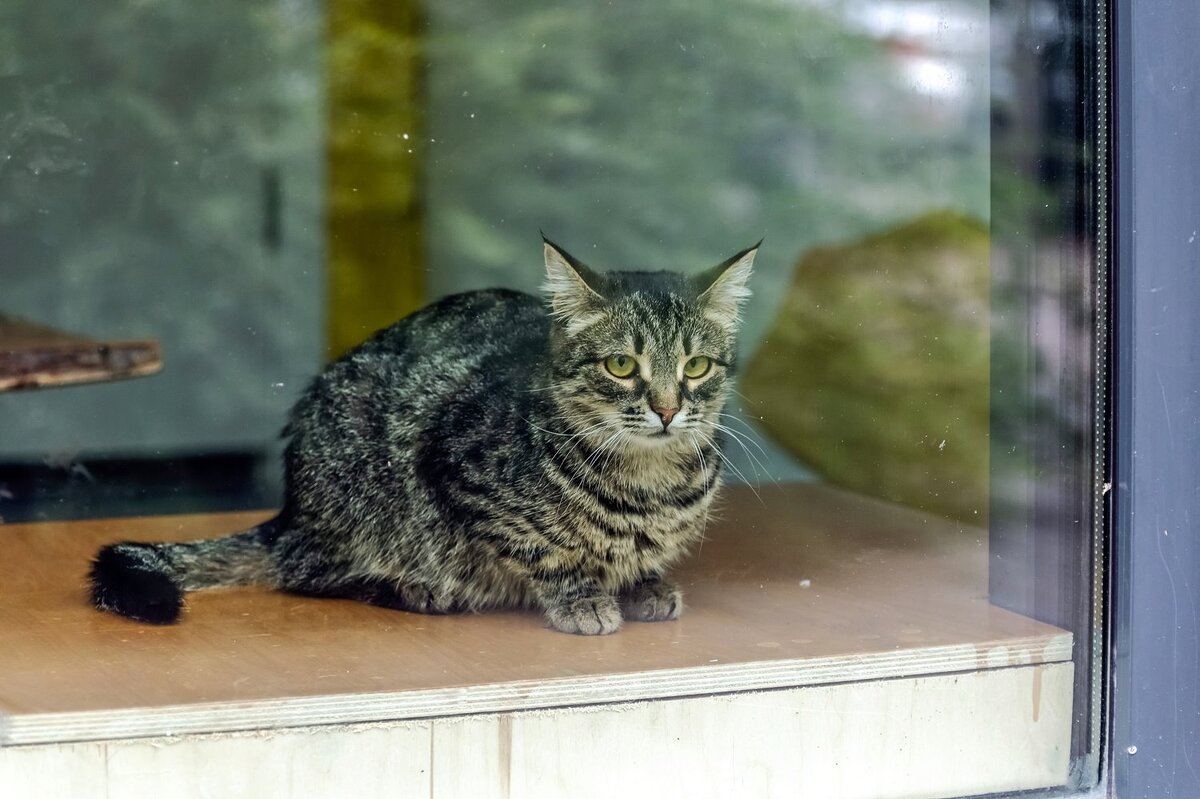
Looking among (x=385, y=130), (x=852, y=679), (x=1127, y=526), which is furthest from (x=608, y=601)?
(x=385, y=130)

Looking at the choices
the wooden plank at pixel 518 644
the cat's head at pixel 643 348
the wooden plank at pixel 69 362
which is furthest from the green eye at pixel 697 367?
the wooden plank at pixel 69 362

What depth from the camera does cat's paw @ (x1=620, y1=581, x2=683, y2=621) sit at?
6.29 ft

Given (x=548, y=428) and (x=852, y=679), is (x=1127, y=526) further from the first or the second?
(x=548, y=428)

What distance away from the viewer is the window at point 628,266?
163 cm

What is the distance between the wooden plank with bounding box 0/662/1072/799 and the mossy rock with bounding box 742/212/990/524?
0.38 metres

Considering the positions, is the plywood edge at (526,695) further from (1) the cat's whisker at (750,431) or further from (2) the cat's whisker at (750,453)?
(1) the cat's whisker at (750,431)

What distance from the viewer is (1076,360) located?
5.49 ft

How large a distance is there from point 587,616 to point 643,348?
0.41 metres

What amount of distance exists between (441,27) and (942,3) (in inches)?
60.6

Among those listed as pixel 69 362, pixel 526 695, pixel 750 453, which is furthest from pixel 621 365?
pixel 69 362

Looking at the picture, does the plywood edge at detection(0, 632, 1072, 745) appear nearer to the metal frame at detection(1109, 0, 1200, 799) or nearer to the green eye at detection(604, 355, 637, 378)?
the metal frame at detection(1109, 0, 1200, 799)

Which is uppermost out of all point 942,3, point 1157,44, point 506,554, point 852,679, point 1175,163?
point 942,3

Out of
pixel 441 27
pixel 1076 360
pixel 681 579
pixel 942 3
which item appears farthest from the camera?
pixel 441 27

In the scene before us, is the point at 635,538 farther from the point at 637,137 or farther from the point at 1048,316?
the point at 637,137
